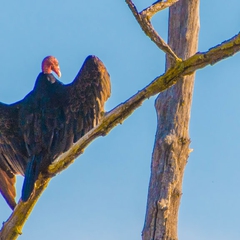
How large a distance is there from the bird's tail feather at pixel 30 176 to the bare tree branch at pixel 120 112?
0.04 meters

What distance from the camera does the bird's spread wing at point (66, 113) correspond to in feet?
17.8

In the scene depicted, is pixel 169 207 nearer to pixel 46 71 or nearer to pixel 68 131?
pixel 68 131

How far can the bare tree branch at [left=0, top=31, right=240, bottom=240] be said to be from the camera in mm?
3865

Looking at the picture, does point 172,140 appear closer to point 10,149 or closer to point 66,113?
point 66,113

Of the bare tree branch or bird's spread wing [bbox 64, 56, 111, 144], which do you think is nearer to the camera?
the bare tree branch

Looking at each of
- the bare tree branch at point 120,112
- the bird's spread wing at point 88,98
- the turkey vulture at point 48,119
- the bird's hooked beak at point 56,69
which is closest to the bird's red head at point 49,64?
the bird's hooked beak at point 56,69

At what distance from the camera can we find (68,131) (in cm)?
546

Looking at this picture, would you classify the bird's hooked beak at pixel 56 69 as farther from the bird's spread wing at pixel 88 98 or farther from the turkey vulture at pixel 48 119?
the bird's spread wing at pixel 88 98

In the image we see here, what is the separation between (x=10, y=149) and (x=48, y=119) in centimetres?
44

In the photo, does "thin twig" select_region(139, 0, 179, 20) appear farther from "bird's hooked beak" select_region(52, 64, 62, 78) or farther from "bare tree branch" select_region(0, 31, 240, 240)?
"bird's hooked beak" select_region(52, 64, 62, 78)

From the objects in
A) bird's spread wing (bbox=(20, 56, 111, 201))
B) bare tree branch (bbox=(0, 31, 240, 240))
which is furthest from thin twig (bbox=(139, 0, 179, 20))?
bird's spread wing (bbox=(20, 56, 111, 201))

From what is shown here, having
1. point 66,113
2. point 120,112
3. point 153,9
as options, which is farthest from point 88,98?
point 153,9

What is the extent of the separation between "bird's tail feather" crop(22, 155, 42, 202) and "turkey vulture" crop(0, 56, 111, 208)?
0.06 ft

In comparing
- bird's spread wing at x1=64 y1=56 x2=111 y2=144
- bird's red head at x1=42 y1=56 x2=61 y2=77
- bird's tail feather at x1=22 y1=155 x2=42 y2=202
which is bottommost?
bird's tail feather at x1=22 y1=155 x2=42 y2=202
